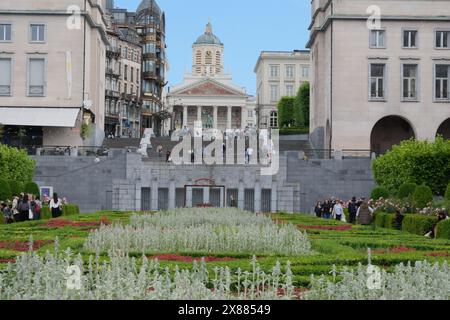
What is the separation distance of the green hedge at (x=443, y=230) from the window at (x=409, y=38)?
34451mm

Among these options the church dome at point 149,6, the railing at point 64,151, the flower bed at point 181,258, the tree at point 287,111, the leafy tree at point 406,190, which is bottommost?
the flower bed at point 181,258

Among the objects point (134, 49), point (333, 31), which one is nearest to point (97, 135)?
point (333, 31)

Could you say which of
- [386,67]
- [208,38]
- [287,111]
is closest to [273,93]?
[287,111]

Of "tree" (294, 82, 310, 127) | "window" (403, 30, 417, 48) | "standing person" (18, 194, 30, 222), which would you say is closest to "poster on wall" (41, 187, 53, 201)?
"standing person" (18, 194, 30, 222)

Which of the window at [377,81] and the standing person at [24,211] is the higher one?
the window at [377,81]

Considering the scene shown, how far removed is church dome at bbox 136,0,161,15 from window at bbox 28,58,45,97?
192ft

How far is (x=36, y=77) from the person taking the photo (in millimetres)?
57125

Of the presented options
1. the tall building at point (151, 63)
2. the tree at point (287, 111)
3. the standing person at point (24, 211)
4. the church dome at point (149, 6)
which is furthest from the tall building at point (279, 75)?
the standing person at point (24, 211)

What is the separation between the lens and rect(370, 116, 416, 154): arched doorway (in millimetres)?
59844

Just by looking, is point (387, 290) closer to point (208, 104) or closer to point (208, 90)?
point (208, 104)

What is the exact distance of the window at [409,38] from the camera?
57.1 m

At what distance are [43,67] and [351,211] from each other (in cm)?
2944

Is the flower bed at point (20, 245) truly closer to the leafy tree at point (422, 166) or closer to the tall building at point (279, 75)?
the leafy tree at point (422, 166)
